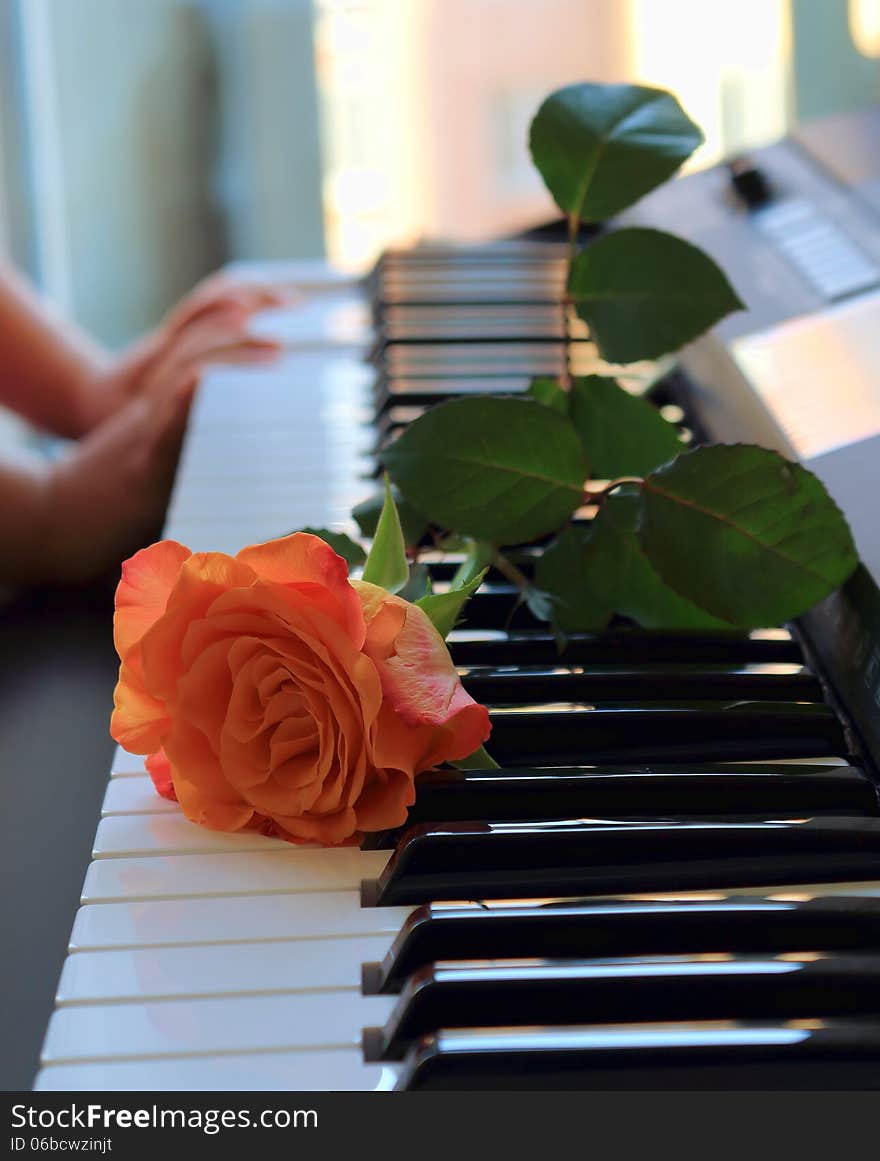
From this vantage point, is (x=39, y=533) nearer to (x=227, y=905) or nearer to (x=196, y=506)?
(x=196, y=506)

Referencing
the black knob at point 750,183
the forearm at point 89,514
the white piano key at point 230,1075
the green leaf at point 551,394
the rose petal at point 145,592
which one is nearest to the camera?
the white piano key at point 230,1075

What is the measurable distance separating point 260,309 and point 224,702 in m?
1.01

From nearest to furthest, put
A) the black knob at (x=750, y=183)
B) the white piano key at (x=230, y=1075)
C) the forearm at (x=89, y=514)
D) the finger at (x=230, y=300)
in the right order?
the white piano key at (x=230, y=1075)
the black knob at (x=750, y=183)
the forearm at (x=89, y=514)
the finger at (x=230, y=300)

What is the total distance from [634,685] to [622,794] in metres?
0.09

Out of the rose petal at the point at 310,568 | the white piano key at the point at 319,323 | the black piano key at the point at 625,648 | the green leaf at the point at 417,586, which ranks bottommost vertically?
the white piano key at the point at 319,323

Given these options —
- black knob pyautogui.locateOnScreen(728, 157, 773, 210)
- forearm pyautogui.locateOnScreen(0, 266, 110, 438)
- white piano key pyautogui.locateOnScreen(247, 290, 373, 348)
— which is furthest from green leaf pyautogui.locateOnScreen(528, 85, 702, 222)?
forearm pyautogui.locateOnScreen(0, 266, 110, 438)

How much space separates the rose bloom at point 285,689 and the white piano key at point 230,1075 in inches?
4.2

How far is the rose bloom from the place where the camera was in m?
0.50

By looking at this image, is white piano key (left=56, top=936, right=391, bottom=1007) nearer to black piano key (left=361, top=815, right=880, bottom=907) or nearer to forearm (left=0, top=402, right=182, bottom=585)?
black piano key (left=361, top=815, right=880, bottom=907)

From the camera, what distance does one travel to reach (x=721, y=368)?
3.07ft

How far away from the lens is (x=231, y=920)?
0.50 m

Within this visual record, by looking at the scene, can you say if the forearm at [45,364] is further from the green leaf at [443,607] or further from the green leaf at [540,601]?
the green leaf at [443,607]

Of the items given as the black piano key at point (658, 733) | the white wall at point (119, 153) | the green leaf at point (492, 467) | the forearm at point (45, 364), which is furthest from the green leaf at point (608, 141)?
the white wall at point (119, 153)

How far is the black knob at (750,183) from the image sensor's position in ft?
3.96
